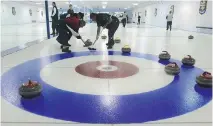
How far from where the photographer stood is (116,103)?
2.45 m

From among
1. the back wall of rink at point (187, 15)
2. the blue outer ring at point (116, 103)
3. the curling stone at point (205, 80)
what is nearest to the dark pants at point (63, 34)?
the blue outer ring at point (116, 103)

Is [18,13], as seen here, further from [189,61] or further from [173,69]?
[173,69]

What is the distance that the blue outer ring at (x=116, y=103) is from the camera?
2.13 meters

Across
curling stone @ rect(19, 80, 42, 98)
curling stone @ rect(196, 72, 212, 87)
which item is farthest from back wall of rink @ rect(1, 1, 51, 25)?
curling stone @ rect(196, 72, 212, 87)

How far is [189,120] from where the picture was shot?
2.08 meters

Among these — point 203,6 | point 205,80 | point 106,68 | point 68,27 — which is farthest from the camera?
point 203,6

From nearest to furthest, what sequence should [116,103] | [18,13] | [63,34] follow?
1. [116,103]
2. [63,34]
3. [18,13]

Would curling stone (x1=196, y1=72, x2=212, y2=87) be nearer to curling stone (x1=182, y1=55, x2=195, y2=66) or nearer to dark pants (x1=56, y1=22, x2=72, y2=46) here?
curling stone (x1=182, y1=55, x2=195, y2=66)

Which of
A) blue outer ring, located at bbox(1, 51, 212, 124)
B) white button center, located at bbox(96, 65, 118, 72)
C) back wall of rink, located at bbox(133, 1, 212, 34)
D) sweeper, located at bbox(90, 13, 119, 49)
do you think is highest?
back wall of rink, located at bbox(133, 1, 212, 34)

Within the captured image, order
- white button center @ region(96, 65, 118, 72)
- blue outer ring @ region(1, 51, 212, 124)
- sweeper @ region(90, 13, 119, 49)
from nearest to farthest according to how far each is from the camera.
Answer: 1. blue outer ring @ region(1, 51, 212, 124)
2. white button center @ region(96, 65, 118, 72)
3. sweeper @ region(90, 13, 119, 49)

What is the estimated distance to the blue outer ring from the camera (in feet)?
6.99

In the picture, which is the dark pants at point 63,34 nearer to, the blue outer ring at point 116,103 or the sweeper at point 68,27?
the sweeper at point 68,27

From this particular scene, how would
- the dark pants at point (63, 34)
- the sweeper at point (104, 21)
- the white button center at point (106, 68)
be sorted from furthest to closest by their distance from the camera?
the dark pants at point (63, 34) → the sweeper at point (104, 21) → the white button center at point (106, 68)

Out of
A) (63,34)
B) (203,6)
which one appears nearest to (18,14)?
(203,6)
